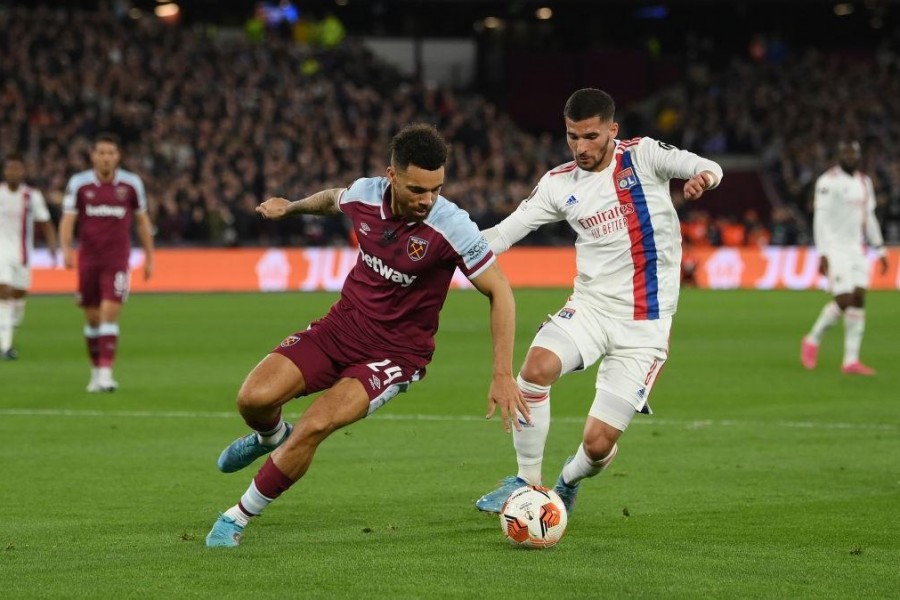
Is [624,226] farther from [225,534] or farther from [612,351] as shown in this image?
[225,534]

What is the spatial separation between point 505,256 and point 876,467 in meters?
21.3

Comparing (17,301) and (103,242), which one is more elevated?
(103,242)

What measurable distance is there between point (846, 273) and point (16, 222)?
10.2 meters

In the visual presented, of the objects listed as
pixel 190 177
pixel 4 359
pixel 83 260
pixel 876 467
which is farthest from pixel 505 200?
pixel 876 467

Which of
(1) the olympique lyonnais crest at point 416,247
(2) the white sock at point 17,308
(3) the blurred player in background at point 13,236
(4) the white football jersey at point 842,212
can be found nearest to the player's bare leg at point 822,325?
(4) the white football jersey at point 842,212

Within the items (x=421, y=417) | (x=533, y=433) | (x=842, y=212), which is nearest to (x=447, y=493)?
(x=533, y=433)

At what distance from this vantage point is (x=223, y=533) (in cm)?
699

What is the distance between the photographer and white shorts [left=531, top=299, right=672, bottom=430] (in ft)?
26.3

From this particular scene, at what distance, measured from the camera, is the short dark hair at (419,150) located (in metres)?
6.78

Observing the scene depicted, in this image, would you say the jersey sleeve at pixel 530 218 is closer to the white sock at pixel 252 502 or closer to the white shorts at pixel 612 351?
the white shorts at pixel 612 351

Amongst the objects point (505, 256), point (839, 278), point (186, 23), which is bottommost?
point (505, 256)

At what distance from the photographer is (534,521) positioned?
23.1 ft

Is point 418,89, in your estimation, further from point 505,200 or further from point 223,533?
point 223,533

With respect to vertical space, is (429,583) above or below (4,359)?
above
